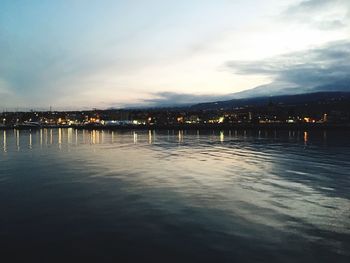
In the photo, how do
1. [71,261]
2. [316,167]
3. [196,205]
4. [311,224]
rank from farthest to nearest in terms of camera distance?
Result: [316,167]
[196,205]
[311,224]
[71,261]

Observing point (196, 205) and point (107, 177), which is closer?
point (196, 205)

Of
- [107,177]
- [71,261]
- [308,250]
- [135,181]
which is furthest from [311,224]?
[107,177]

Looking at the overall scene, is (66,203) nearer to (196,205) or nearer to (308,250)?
(196,205)

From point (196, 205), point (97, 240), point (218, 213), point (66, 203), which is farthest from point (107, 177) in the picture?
point (97, 240)

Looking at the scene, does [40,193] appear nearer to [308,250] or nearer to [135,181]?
[135,181]

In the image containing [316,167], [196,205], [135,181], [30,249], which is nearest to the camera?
[30,249]

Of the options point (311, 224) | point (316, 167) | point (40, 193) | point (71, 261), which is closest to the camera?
point (71, 261)

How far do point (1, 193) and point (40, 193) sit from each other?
1.62 metres

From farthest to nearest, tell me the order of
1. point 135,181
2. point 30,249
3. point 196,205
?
1. point 135,181
2. point 196,205
3. point 30,249

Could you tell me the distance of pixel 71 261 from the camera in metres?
9.24

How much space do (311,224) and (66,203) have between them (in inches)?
335

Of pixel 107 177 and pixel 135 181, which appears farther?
pixel 107 177

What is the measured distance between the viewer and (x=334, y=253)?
9555 mm

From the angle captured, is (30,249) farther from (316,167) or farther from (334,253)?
(316,167)
